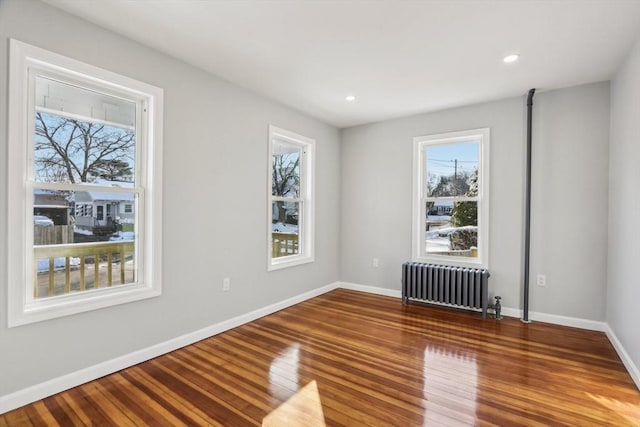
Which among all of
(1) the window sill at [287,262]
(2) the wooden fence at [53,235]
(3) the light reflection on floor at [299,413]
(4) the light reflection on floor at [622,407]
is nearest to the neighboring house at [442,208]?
(1) the window sill at [287,262]

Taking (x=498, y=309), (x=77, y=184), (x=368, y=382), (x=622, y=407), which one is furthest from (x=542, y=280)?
(x=77, y=184)

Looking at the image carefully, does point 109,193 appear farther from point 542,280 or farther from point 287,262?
point 542,280

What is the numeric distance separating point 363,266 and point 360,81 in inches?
109

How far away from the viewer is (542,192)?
11.6 feet

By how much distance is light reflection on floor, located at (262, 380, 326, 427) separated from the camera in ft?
6.08

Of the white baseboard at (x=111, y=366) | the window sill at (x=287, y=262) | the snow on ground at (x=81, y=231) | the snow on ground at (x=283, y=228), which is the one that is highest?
the snow on ground at (x=81, y=231)

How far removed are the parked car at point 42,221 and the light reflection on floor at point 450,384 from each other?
9.12 feet

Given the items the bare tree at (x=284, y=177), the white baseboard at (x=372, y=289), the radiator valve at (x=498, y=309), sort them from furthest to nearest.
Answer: the white baseboard at (x=372, y=289), the bare tree at (x=284, y=177), the radiator valve at (x=498, y=309)

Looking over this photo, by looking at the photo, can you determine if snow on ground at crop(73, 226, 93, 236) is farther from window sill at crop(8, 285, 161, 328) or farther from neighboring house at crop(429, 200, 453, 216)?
neighboring house at crop(429, 200, 453, 216)

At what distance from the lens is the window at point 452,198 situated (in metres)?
3.95

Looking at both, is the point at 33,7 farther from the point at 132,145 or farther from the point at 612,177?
the point at 612,177

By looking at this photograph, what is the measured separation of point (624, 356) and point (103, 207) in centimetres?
439

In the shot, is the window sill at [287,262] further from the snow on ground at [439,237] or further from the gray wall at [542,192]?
the snow on ground at [439,237]

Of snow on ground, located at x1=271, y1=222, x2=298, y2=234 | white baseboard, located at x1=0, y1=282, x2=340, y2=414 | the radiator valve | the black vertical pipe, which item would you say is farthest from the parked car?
the black vertical pipe
